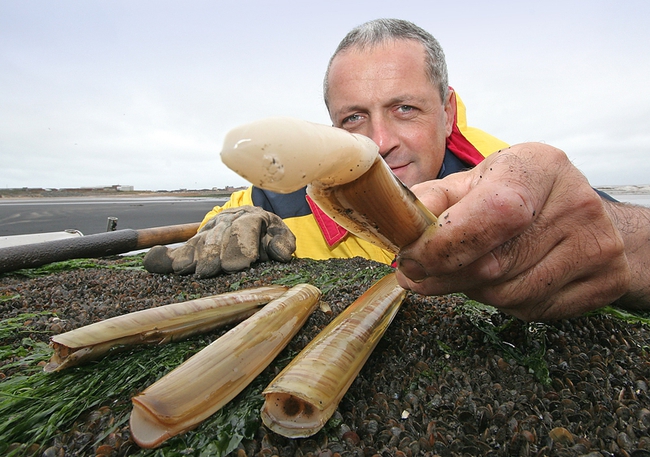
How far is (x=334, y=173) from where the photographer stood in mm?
1049

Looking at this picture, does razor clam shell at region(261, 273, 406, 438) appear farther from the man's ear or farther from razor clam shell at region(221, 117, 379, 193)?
the man's ear

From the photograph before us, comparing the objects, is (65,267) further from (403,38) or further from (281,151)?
(403,38)

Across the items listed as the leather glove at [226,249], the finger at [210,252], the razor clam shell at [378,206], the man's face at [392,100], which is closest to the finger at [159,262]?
the leather glove at [226,249]

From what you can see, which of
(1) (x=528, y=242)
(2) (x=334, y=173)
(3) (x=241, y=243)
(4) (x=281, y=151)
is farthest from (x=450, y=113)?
(4) (x=281, y=151)

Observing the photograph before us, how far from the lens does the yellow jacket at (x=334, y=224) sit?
181 inches

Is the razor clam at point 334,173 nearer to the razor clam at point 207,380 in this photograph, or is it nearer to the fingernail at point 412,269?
the fingernail at point 412,269

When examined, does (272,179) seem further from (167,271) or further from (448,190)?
(167,271)

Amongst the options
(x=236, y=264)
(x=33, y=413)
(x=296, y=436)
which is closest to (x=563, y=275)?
(x=296, y=436)

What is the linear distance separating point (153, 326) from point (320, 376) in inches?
35.4

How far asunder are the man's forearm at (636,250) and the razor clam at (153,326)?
6.39 ft

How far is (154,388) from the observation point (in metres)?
1.17

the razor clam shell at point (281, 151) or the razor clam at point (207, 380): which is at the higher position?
the razor clam shell at point (281, 151)

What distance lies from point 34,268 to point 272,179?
4.70m

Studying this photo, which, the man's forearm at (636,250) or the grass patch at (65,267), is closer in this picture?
the man's forearm at (636,250)
